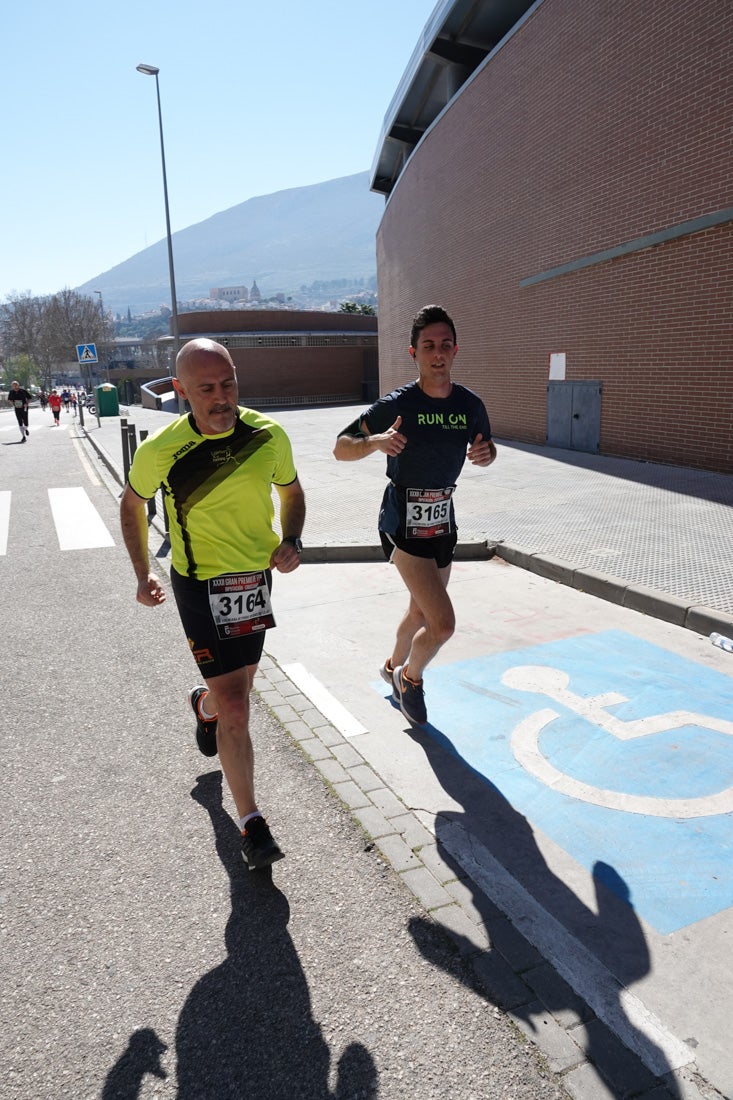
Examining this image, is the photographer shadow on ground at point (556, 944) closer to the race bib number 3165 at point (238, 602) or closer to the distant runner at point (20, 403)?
the race bib number 3165 at point (238, 602)

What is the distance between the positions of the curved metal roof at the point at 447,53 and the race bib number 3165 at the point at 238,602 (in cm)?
1694

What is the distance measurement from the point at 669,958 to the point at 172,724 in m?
2.86

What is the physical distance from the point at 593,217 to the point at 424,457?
12.5m

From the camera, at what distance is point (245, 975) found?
2.40 meters

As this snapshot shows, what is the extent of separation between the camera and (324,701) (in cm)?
446

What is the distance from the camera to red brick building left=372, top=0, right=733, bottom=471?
36.9 ft

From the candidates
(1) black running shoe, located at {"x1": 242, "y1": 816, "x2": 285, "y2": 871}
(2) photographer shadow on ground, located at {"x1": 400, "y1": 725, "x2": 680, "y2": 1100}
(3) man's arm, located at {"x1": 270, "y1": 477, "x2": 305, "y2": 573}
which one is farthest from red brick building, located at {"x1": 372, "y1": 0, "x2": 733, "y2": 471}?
(1) black running shoe, located at {"x1": 242, "y1": 816, "x2": 285, "y2": 871}

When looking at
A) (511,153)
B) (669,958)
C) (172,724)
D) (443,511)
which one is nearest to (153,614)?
(172,724)

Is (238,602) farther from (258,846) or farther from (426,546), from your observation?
(426,546)

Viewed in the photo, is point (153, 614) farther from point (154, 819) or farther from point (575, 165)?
point (575, 165)

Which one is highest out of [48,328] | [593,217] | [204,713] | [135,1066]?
[48,328]

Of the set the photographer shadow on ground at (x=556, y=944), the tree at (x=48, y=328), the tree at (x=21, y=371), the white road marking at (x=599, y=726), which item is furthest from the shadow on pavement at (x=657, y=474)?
the tree at (x=48, y=328)

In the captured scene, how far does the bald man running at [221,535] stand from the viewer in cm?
290

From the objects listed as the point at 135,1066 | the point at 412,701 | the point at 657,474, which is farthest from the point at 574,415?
the point at 135,1066
